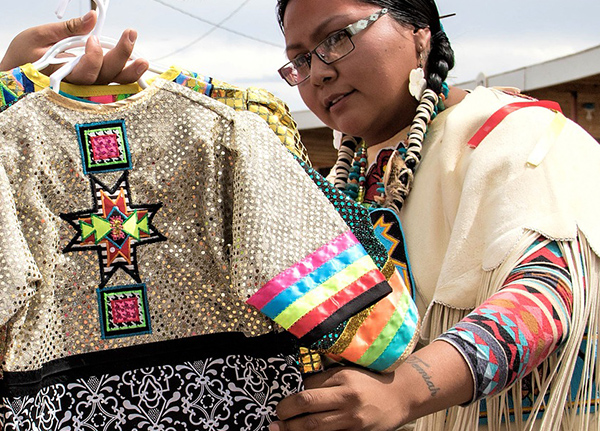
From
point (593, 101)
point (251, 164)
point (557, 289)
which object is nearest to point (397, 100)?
point (557, 289)

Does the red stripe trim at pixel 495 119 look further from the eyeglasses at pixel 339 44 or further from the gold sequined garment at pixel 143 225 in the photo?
the gold sequined garment at pixel 143 225

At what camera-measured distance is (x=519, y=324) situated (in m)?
1.21

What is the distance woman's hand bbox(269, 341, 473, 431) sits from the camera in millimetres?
1026

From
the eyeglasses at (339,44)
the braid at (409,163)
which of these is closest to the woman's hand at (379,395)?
the braid at (409,163)

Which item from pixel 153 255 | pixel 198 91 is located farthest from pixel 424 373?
pixel 198 91

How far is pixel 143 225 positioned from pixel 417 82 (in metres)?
0.85

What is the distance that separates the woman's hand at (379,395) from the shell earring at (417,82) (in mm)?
721

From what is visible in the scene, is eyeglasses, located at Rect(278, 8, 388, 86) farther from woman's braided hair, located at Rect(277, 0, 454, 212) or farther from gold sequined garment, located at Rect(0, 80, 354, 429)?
gold sequined garment, located at Rect(0, 80, 354, 429)

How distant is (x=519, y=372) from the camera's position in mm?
1230

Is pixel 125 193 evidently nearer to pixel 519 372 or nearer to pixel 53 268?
pixel 53 268

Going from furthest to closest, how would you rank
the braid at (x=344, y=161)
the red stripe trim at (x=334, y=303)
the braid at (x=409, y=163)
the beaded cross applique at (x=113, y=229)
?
the braid at (x=344, y=161), the braid at (x=409, y=163), the beaded cross applique at (x=113, y=229), the red stripe trim at (x=334, y=303)

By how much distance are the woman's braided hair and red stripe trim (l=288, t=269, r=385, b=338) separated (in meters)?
0.63

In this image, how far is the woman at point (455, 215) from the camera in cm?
115

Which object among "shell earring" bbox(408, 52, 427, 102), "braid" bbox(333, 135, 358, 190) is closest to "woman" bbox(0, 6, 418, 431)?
"shell earring" bbox(408, 52, 427, 102)
